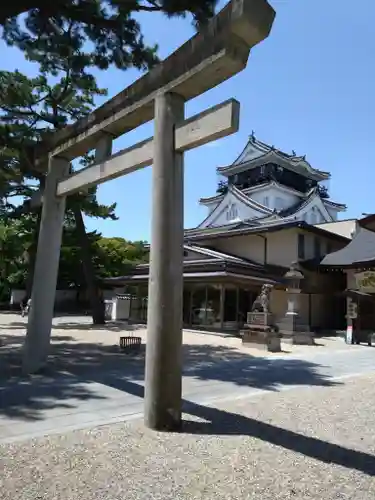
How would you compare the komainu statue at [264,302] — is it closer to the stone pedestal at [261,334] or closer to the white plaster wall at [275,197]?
the stone pedestal at [261,334]

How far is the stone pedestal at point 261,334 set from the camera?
14406 millimetres

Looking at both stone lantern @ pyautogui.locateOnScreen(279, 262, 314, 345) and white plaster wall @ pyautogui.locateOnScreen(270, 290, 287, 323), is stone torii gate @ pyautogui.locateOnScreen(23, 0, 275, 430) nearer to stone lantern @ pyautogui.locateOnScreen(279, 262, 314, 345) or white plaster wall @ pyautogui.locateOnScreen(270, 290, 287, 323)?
stone lantern @ pyautogui.locateOnScreen(279, 262, 314, 345)

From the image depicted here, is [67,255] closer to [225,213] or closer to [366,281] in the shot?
[225,213]

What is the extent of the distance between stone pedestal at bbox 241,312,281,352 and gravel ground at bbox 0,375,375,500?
29.0 feet

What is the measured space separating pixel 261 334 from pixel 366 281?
854 centimetres

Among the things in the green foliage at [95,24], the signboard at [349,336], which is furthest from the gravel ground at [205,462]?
the signboard at [349,336]

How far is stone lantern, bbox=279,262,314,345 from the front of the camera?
57.4ft

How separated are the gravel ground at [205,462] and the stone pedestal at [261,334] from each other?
29.0 feet

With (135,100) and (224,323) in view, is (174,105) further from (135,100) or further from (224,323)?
(224,323)

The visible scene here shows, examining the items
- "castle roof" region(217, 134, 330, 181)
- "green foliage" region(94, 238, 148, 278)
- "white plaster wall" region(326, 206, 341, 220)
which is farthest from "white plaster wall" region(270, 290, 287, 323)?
"white plaster wall" region(326, 206, 341, 220)

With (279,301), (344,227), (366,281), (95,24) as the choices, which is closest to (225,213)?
(344,227)

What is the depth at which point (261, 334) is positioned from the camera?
48.4ft

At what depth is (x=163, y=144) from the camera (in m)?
5.04

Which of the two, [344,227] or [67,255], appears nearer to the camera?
[344,227]
